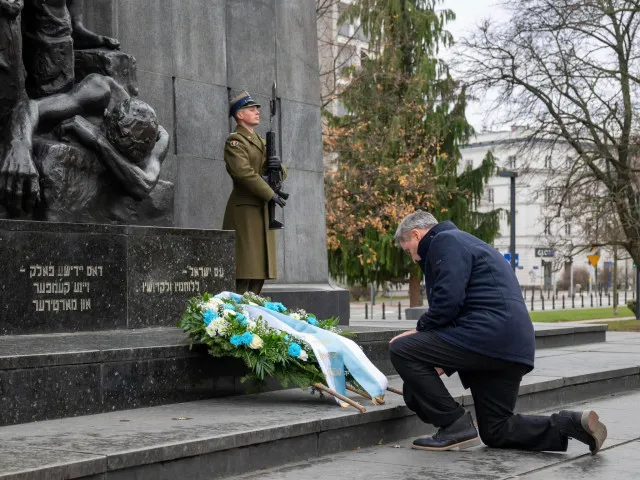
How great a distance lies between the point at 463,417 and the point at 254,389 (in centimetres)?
172

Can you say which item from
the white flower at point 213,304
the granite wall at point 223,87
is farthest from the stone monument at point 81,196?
the white flower at point 213,304

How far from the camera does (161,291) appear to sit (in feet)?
29.5

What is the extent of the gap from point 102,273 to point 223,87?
3884 millimetres

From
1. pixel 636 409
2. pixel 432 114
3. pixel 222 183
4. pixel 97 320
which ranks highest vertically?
pixel 432 114

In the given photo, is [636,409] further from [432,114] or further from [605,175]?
Result: [432,114]

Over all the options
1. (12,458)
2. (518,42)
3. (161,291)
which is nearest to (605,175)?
(518,42)

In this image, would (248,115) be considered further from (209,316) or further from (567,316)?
(567,316)

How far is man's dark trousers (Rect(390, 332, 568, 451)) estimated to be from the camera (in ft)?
22.7

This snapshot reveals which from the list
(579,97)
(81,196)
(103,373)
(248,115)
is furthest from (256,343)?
(579,97)

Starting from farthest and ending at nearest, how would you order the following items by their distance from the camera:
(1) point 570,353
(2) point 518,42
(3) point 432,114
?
(3) point 432,114 → (2) point 518,42 → (1) point 570,353

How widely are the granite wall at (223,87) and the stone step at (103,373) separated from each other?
325 cm

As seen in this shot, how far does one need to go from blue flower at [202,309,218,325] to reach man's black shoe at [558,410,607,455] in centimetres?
250

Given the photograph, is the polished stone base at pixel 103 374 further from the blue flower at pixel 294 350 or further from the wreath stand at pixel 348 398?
the wreath stand at pixel 348 398

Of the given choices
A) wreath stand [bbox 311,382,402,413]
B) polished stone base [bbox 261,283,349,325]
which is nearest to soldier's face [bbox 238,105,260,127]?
polished stone base [bbox 261,283,349,325]
